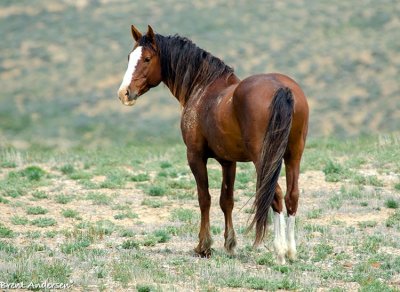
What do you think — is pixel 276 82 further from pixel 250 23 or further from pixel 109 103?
pixel 250 23

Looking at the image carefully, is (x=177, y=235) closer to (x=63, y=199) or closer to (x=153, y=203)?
(x=153, y=203)

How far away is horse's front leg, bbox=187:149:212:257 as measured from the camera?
9789mm

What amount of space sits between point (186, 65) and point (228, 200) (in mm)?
1672

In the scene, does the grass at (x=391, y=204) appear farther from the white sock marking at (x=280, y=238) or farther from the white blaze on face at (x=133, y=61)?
the white blaze on face at (x=133, y=61)

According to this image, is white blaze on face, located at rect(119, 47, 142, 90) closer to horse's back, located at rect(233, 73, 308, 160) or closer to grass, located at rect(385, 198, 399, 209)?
horse's back, located at rect(233, 73, 308, 160)

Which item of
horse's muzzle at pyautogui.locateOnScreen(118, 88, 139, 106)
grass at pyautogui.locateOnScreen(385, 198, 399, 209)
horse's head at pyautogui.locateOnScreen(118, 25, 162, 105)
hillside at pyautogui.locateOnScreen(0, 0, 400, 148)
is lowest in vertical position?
grass at pyautogui.locateOnScreen(385, 198, 399, 209)

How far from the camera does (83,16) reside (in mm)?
44156

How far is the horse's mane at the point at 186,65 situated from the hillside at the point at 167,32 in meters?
19.9

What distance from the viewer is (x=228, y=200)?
32.8 ft

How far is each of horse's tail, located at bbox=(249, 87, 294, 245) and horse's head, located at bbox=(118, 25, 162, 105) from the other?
2.14 m

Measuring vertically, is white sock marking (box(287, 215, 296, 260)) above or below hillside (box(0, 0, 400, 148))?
below

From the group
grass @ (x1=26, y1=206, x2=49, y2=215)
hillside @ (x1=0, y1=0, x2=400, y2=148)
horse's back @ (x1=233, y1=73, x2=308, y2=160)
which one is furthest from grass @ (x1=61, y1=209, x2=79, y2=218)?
hillside @ (x1=0, y1=0, x2=400, y2=148)

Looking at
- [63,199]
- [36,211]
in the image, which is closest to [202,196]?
[36,211]

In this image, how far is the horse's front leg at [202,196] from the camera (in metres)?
9.79
